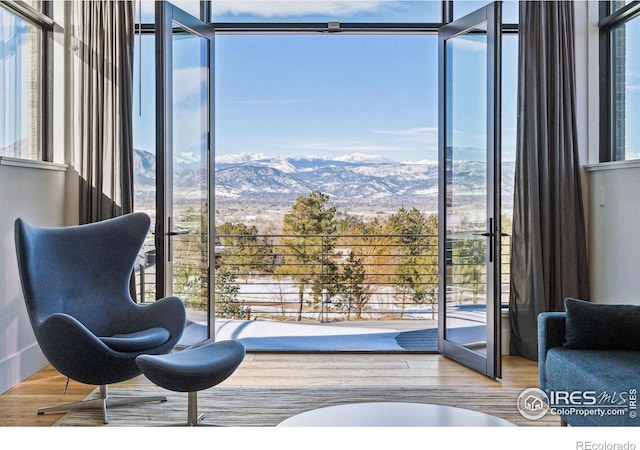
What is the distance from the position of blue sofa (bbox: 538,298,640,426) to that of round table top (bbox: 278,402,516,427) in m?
0.46

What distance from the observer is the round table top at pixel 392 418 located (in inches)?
102

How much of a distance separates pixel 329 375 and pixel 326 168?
420 centimetres

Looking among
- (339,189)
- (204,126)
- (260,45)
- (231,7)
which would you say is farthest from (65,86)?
(339,189)

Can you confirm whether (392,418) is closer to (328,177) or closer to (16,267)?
(16,267)

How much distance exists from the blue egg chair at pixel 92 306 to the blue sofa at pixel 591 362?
6.70 ft

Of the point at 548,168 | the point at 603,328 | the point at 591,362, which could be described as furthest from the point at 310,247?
the point at 591,362

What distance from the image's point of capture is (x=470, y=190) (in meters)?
4.81

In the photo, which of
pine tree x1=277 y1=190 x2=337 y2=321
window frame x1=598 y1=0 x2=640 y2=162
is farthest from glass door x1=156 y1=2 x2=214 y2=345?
window frame x1=598 y1=0 x2=640 y2=162

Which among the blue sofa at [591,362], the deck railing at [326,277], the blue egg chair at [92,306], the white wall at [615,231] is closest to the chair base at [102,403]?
the blue egg chair at [92,306]

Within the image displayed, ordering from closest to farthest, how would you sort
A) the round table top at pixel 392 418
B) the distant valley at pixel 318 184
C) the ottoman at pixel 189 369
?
the round table top at pixel 392 418
the ottoman at pixel 189 369
the distant valley at pixel 318 184

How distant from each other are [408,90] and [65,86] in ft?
14.4

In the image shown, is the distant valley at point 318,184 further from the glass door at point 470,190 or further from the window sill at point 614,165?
the window sill at point 614,165

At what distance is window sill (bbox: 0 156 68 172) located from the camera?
4120mm
